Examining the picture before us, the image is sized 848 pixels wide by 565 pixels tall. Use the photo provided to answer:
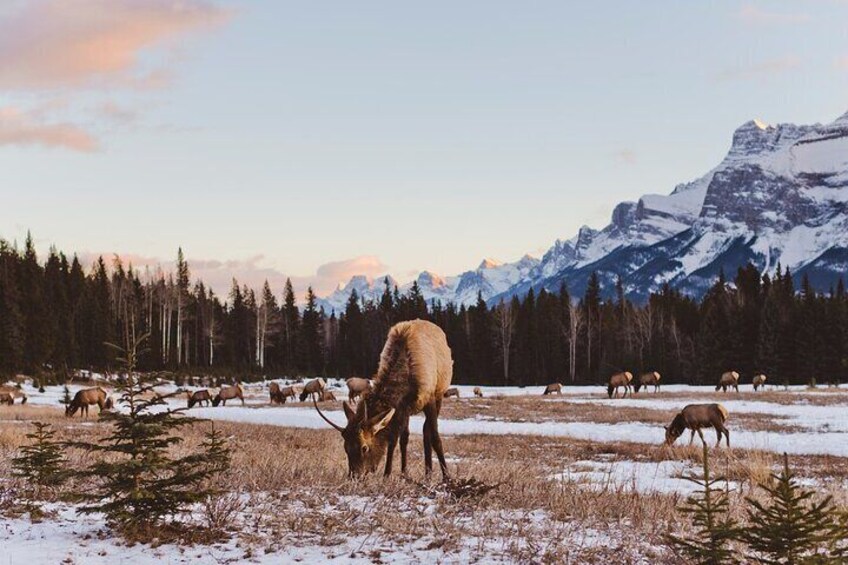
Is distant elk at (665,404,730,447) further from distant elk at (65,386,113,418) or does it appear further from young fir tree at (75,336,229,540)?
distant elk at (65,386,113,418)

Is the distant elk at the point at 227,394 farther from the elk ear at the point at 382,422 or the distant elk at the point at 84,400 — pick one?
the elk ear at the point at 382,422

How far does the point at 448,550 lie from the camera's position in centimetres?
591

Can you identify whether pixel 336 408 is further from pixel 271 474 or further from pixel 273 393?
pixel 271 474

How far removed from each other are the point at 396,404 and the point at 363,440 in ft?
2.30

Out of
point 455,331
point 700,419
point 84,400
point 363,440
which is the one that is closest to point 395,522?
point 363,440

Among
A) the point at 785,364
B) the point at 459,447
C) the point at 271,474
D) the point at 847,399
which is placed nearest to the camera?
the point at 271,474

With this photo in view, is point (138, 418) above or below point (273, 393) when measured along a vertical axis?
above

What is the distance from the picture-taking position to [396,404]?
399 inches

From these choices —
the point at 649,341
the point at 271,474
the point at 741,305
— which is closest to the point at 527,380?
the point at 649,341

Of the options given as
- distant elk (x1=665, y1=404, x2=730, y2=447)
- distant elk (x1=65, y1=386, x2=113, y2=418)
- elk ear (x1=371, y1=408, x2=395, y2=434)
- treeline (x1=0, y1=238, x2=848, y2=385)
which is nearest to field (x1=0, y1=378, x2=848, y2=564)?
elk ear (x1=371, y1=408, x2=395, y2=434)

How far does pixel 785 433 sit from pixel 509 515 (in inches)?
879

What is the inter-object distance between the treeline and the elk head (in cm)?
5825

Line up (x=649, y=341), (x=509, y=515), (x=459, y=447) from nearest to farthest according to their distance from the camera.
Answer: (x=509, y=515), (x=459, y=447), (x=649, y=341)

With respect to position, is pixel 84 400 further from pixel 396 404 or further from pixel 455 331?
pixel 455 331
